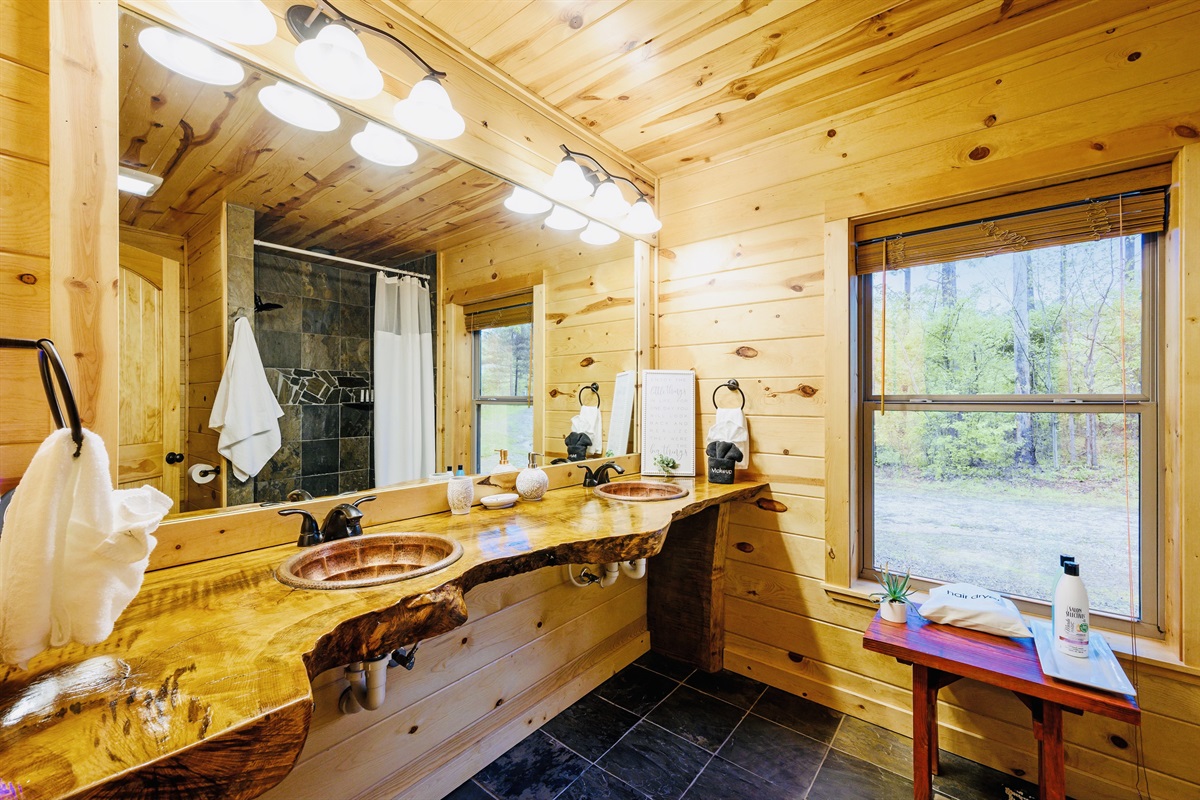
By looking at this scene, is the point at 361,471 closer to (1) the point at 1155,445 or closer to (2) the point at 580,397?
(2) the point at 580,397

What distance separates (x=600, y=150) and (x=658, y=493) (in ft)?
5.05

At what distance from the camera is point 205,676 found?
26.8 inches

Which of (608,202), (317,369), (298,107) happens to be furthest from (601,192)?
(317,369)

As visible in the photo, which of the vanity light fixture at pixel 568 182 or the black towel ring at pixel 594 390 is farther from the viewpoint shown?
the black towel ring at pixel 594 390

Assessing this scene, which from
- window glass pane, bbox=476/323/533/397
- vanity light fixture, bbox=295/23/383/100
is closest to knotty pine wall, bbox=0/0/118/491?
vanity light fixture, bbox=295/23/383/100

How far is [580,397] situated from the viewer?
2.31 metres

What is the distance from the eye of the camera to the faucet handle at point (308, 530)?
1266 mm

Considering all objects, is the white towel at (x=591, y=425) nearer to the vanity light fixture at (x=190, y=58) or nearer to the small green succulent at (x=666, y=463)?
the small green succulent at (x=666, y=463)

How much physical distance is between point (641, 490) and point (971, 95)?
73.2 inches

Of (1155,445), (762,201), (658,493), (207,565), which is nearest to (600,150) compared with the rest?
(762,201)

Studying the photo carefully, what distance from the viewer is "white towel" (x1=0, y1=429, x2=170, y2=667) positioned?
2.07ft

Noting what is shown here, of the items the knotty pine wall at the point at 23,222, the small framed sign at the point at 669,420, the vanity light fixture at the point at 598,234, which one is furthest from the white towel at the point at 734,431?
the knotty pine wall at the point at 23,222

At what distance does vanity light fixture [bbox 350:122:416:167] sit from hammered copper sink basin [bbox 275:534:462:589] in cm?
109

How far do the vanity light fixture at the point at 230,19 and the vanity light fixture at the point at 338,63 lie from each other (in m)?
0.09
